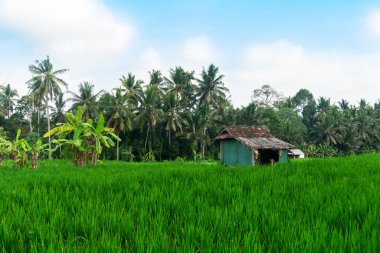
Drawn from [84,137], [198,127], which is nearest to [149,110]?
[198,127]

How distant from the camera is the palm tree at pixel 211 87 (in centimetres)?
4197

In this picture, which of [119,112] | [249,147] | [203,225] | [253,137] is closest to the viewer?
[203,225]

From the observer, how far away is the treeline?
36125 millimetres

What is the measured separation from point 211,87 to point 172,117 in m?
7.65

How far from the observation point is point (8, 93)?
4772cm

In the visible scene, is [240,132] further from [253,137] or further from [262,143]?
[262,143]

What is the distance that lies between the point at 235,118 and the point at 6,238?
40.2 m

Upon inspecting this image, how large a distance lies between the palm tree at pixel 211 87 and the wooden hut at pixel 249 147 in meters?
20.4

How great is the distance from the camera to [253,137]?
69.1 feet

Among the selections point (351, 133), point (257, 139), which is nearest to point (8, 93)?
point (257, 139)

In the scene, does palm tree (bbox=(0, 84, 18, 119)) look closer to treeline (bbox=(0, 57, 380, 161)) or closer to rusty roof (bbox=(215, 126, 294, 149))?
treeline (bbox=(0, 57, 380, 161))

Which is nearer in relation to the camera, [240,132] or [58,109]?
[240,132]

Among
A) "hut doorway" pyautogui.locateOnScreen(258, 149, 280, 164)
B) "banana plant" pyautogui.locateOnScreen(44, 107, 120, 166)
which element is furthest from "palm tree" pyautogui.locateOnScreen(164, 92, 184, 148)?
"banana plant" pyautogui.locateOnScreen(44, 107, 120, 166)

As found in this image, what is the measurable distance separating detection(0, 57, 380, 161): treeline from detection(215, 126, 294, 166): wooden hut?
35.1 ft
